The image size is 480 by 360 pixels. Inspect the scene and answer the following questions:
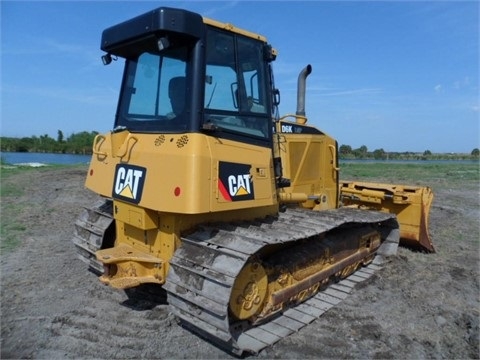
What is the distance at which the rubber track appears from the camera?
3414 millimetres

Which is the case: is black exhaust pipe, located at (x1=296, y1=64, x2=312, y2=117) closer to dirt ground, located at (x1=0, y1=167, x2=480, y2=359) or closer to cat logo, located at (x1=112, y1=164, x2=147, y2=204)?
dirt ground, located at (x1=0, y1=167, x2=480, y2=359)

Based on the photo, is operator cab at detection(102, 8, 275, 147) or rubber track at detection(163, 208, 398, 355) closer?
rubber track at detection(163, 208, 398, 355)

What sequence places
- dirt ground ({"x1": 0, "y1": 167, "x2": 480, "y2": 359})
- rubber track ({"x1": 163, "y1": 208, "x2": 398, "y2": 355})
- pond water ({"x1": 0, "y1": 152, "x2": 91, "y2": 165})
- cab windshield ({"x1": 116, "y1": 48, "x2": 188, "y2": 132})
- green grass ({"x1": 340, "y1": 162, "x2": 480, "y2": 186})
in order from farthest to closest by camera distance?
1. pond water ({"x1": 0, "y1": 152, "x2": 91, "y2": 165})
2. green grass ({"x1": 340, "y1": 162, "x2": 480, "y2": 186})
3. cab windshield ({"x1": 116, "y1": 48, "x2": 188, "y2": 132})
4. dirt ground ({"x1": 0, "y1": 167, "x2": 480, "y2": 359})
5. rubber track ({"x1": 163, "y1": 208, "x2": 398, "y2": 355})

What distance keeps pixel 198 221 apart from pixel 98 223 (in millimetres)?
1716

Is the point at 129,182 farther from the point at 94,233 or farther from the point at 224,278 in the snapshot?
the point at 224,278

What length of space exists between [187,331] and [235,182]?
1.54m

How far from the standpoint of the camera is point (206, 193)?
369cm

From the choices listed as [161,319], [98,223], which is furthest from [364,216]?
[98,223]

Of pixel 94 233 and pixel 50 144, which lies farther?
pixel 50 144

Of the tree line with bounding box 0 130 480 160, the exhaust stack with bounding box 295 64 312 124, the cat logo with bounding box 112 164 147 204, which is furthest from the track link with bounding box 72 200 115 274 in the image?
the tree line with bounding box 0 130 480 160

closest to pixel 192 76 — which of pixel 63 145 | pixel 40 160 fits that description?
pixel 40 160

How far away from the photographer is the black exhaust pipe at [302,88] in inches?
251

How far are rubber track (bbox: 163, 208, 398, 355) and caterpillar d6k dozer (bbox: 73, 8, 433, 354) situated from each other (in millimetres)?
12

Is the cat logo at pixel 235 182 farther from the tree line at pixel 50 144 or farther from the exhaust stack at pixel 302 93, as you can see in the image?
the tree line at pixel 50 144
